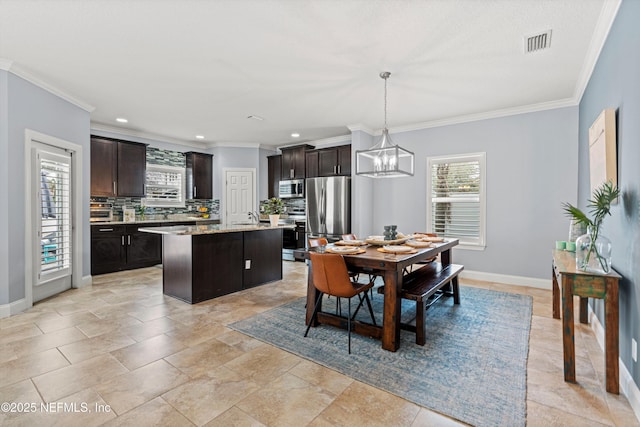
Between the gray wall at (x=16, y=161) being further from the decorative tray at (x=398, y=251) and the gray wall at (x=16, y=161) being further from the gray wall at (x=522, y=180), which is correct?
the gray wall at (x=522, y=180)

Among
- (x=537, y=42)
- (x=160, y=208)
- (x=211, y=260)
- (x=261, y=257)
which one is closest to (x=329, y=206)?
(x=261, y=257)

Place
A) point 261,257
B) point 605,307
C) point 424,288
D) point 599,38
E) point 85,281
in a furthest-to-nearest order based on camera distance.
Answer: point 261,257
point 85,281
point 424,288
point 599,38
point 605,307

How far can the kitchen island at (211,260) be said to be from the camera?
3.79 metres

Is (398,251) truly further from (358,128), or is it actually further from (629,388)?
(358,128)

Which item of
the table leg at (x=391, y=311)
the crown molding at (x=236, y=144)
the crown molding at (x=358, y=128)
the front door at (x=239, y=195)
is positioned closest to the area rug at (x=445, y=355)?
Result: the table leg at (x=391, y=311)

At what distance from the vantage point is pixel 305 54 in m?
3.04

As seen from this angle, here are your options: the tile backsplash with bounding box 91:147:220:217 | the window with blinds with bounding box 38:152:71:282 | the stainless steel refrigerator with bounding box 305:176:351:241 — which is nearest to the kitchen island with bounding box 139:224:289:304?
the window with blinds with bounding box 38:152:71:282

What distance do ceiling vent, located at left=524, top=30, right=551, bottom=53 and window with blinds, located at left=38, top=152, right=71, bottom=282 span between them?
213 inches

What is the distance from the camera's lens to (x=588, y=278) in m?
2.04

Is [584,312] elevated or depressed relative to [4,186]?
depressed

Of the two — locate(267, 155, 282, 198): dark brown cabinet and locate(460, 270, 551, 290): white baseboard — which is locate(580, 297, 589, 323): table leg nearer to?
locate(460, 270, 551, 290): white baseboard

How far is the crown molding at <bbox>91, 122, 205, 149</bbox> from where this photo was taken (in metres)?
5.66

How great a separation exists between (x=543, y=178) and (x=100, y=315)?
19.5 feet

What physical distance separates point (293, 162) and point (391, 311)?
494 centimetres
